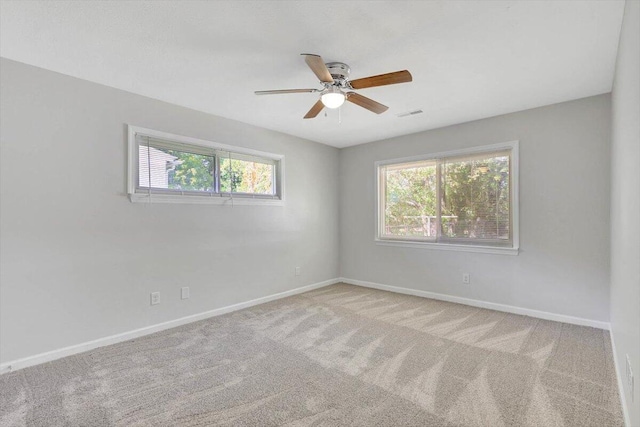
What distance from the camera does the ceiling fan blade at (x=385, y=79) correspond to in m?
2.07

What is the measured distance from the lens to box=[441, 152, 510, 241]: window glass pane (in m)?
3.77

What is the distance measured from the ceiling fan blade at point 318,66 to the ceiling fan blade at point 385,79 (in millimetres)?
221

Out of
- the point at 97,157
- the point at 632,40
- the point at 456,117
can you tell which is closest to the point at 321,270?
the point at 456,117

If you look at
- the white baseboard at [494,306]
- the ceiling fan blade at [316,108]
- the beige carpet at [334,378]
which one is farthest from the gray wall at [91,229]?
the white baseboard at [494,306]

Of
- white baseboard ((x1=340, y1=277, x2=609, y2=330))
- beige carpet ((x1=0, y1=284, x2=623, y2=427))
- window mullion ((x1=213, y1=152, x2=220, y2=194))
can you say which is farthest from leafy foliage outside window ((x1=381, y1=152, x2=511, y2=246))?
window mullion ((x1=213, y1=152, x2=220, y2=194))

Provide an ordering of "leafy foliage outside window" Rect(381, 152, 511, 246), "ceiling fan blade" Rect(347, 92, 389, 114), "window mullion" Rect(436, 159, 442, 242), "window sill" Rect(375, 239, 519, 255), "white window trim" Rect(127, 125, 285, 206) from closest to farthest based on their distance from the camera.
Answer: "ceiling fan blade" Rect(347, 92, 389, 114), "white window trim" Rect(127, 125, 285, 206), "window sill" Rect(375, 239, 519, 255), "leafy foliage outside window" Rect(381, 152, 511, 246), "window mullion" Rect(436, 159, 442, 242)

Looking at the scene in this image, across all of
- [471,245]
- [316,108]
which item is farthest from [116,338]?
[471,245]

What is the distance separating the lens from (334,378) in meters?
2.25

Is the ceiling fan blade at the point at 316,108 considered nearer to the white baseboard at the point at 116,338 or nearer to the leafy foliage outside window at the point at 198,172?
the leafy foliage outside window at the point at 198,172

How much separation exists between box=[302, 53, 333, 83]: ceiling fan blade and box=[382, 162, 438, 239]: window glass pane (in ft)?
8.75

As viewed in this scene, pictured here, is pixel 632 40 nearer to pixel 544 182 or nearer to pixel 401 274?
pixel 544 182

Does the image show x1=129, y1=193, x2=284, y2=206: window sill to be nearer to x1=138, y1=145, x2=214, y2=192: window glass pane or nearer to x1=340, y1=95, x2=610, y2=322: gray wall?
x1=138, y1=145, x2=214, y2=192: window glass pane

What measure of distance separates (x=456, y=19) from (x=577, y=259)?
2.86 m

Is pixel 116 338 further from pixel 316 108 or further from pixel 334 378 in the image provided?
pixel 316 108
